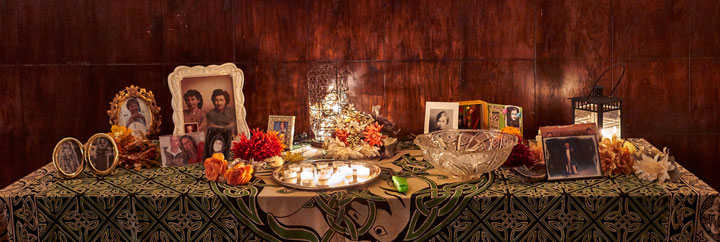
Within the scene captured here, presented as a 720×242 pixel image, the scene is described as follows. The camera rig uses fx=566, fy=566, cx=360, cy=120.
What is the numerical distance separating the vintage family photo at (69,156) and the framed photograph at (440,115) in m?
1.54

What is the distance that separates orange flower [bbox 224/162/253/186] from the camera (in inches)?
81.0

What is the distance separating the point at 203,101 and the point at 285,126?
16.6 inches

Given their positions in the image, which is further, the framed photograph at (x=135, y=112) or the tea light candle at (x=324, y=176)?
the framed photograph at (x=135, y=112)

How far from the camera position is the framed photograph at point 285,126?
266cm

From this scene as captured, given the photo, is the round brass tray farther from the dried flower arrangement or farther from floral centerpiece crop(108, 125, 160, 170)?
the dried flower arrangement

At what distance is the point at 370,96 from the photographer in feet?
9.73

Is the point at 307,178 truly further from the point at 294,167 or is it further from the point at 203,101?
the point at 203,101

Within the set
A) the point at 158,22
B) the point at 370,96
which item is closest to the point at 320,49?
the point at 370,96

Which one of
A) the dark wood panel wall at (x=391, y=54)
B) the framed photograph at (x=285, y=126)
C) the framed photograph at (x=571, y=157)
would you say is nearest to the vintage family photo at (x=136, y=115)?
the dark wood panel wall at (x=391, y=54)

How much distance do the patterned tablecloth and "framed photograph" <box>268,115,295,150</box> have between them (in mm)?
639

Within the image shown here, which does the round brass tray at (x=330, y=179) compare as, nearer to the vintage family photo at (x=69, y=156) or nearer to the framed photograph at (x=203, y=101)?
the framed photograph at (x=203, y=101)

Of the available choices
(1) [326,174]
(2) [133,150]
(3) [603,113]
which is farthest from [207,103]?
(3) [603,113]

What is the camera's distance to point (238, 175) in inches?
81.0

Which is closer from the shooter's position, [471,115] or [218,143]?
[218,143]
